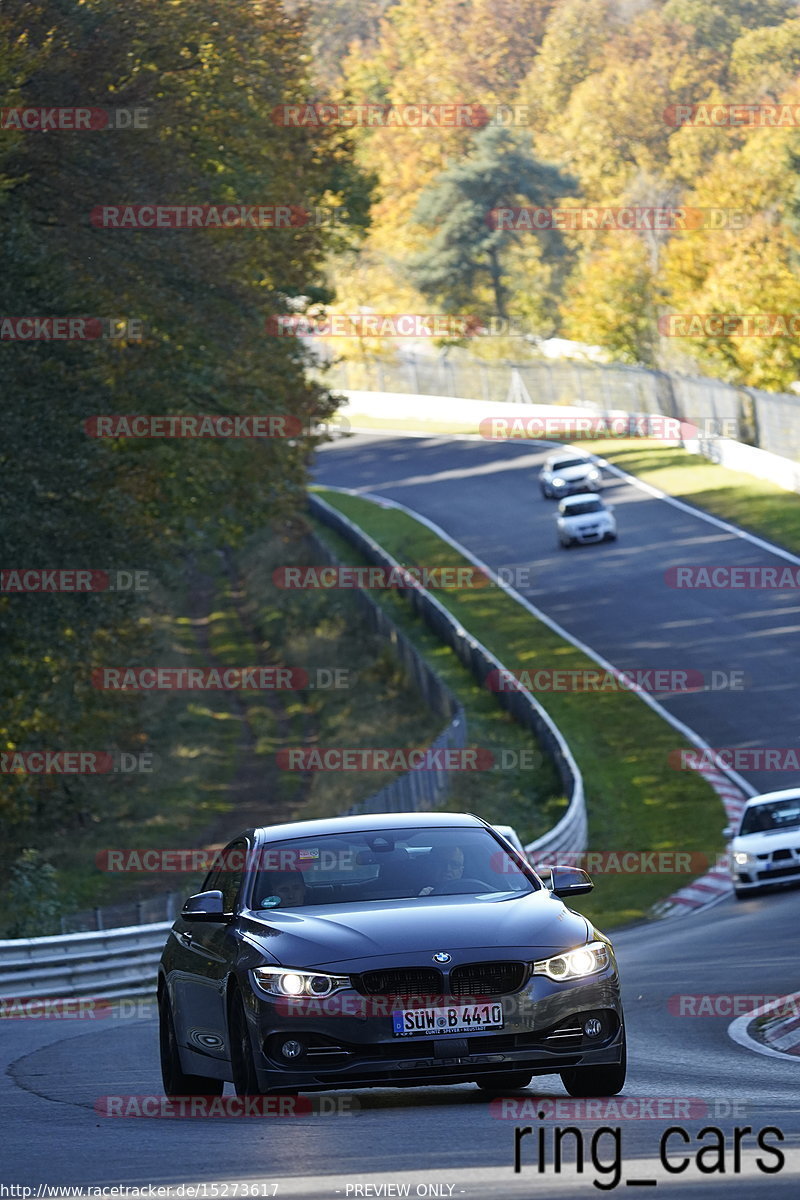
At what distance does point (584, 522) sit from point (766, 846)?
3312cm

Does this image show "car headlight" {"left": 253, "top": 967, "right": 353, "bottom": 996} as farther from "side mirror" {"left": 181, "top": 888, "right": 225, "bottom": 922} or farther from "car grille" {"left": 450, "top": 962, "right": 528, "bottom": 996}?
"side mirror" {"left": 181, "top": 888, "right": 225, "bottom": 922}

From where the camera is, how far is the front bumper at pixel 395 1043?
8305 mm

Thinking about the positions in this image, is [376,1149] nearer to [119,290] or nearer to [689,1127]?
[689,1127]

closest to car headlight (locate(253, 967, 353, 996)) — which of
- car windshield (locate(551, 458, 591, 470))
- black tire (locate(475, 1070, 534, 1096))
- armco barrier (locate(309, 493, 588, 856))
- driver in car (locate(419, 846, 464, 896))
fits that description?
driver in car (locate(419, 846, 464, 896))

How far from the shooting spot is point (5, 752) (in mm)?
31094

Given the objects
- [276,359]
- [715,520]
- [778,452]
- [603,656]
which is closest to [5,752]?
[276,359]

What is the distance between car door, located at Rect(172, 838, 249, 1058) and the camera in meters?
9.12

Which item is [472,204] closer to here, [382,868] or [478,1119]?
[382,868]

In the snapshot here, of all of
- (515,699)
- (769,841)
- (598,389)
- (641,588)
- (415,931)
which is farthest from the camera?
(598,389)

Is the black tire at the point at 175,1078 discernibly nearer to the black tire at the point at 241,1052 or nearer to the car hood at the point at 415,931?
the black tire at the point at 241,1052

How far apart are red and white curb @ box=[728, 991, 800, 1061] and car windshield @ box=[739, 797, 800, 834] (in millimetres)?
10485

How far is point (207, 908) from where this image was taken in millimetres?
9438

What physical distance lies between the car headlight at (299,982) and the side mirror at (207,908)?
0.95 m

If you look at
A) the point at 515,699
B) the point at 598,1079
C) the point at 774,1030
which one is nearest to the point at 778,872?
the point at 774,1030
